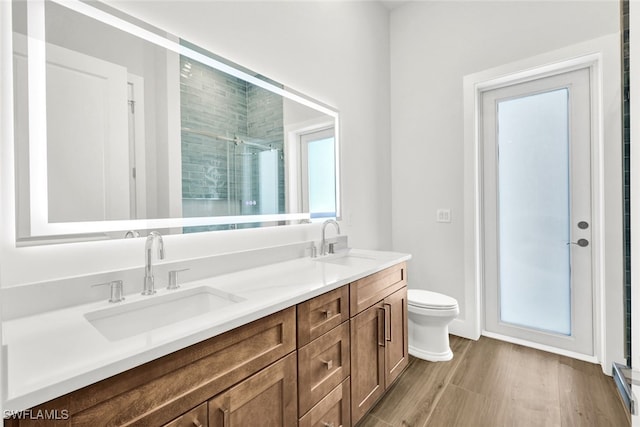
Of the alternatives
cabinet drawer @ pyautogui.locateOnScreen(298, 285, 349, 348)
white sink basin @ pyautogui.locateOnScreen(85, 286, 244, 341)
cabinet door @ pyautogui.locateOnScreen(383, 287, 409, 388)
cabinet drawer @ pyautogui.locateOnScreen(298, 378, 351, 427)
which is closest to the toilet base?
cabinet door @ pyautogui.locateOnScreen(383, 287, 409, 388)

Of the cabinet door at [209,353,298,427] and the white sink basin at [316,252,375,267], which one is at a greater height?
the white sink basin at [316,252,375,267]

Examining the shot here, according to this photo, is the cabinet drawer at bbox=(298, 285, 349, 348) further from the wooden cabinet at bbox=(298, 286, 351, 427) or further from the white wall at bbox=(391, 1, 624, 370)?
the white wall at bbox=(391, 1, 624, 370)

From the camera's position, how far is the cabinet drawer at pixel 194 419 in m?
0.88

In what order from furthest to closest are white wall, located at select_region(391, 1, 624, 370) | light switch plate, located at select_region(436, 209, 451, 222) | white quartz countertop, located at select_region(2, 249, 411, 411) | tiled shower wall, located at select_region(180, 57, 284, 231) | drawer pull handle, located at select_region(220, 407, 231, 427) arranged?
light switch plate, located at select_region(436, 209, 451, 222) → white wall, located at select_region(391, 1, 624, 370) → tiled shower wall, located at select_region(180, 57, 284, 231) → drawer pull handle, located at select_region(220, 407, 231, 427) → white quartz countertop, located at select_region(2, 249, 411, 411)

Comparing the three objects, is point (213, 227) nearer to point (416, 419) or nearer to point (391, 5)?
point (416, 419)

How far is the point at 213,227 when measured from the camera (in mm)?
1610

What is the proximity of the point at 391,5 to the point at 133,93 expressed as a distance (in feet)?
8.98

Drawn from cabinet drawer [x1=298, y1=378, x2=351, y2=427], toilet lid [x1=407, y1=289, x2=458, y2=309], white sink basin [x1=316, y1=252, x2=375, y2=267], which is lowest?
cabinet drawer [x1=298, y1=378, x2=351, y2=427]

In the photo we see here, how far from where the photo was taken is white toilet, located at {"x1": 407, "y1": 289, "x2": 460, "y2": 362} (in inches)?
90.6

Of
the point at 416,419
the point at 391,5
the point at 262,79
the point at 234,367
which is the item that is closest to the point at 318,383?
the point at 234,367

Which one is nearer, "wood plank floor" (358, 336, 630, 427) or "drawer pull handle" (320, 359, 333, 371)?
"drawer pull handle" (320, 359, 333, 371)

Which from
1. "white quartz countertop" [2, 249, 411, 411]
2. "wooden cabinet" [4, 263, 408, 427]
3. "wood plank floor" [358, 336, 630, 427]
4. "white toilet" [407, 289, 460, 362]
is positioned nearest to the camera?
"white quartz countertop" [2, 249, 411, 411]

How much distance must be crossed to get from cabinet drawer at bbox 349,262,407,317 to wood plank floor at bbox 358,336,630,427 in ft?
2.15

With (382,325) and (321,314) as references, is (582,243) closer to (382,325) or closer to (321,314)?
(382,325)
